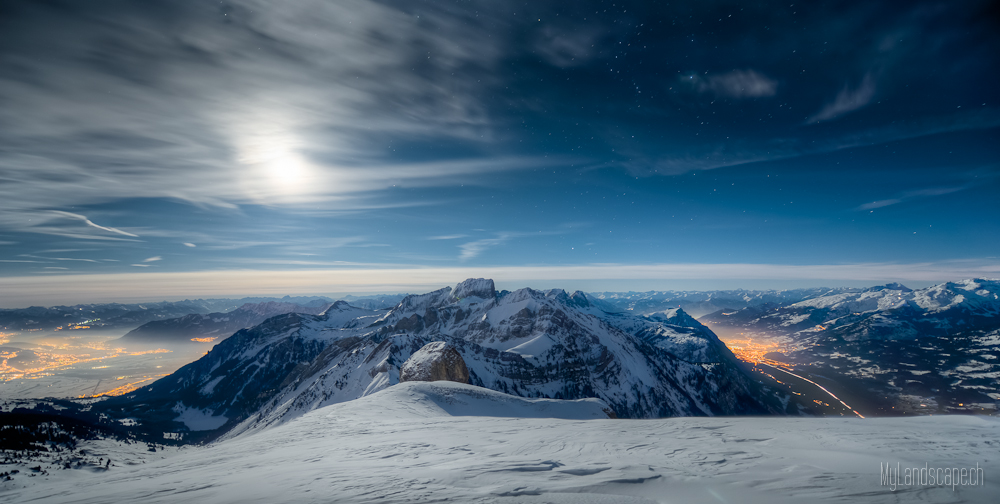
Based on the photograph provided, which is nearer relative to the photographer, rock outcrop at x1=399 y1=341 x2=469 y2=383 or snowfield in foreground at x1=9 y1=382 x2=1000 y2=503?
snowfield in foreground at x1=9 y1=382 x2=1000 y2=503

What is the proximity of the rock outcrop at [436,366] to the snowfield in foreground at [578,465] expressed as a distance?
52.2 meters

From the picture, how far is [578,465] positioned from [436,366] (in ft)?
215

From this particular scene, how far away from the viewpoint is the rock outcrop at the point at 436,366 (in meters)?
72.5

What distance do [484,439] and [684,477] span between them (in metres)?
10.0

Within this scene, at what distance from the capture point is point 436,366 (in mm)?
73312

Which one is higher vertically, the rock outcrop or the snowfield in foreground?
the snowfield in foreground

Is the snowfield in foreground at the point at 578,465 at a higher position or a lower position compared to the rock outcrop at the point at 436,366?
higher

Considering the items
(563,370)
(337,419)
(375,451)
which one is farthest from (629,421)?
(563,370)

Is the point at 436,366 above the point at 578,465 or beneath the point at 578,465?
beneath

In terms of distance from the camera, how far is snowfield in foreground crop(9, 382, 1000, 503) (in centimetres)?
954

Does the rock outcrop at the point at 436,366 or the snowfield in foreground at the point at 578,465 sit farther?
the rock outcrop at the point at 436,366

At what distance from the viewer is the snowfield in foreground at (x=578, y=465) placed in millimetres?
9539

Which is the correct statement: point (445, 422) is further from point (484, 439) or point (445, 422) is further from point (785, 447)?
point (785, 447)

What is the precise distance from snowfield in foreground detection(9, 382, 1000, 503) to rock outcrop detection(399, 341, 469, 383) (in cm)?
5215
